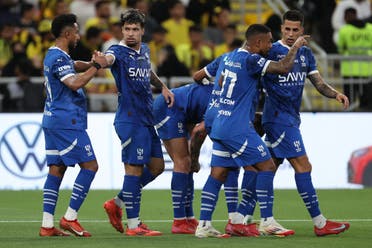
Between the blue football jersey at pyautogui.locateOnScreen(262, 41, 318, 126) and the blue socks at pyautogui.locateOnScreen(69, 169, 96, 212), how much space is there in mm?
1993

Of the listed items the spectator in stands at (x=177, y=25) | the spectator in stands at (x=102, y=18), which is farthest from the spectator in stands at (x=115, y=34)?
the spectator in stands at (x=177, y=25)

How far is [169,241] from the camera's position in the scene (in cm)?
1279

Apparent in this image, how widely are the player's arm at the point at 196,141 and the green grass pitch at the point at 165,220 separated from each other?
31.1 inches

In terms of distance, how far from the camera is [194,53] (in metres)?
Answer: 22.9

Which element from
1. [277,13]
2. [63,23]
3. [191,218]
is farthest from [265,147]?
[277,13]

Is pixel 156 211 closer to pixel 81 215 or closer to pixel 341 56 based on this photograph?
pixel 81 215

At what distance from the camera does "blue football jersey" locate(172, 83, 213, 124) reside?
1416 cm

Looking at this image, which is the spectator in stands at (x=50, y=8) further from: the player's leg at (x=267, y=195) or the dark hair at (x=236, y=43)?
the player's leg at (x=267, y=195)

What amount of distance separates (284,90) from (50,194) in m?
2.72

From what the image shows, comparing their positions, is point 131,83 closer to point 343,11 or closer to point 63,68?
point 63,68

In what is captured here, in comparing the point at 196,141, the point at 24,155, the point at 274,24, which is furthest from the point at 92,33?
the point at 196,141

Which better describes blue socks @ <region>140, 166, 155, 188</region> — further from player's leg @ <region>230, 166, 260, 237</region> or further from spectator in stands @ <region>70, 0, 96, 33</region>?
spectator in stands @ <region>70, 0, 96, 33</region>

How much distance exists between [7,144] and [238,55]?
24.7 feet

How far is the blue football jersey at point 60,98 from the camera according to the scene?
13219 mm
